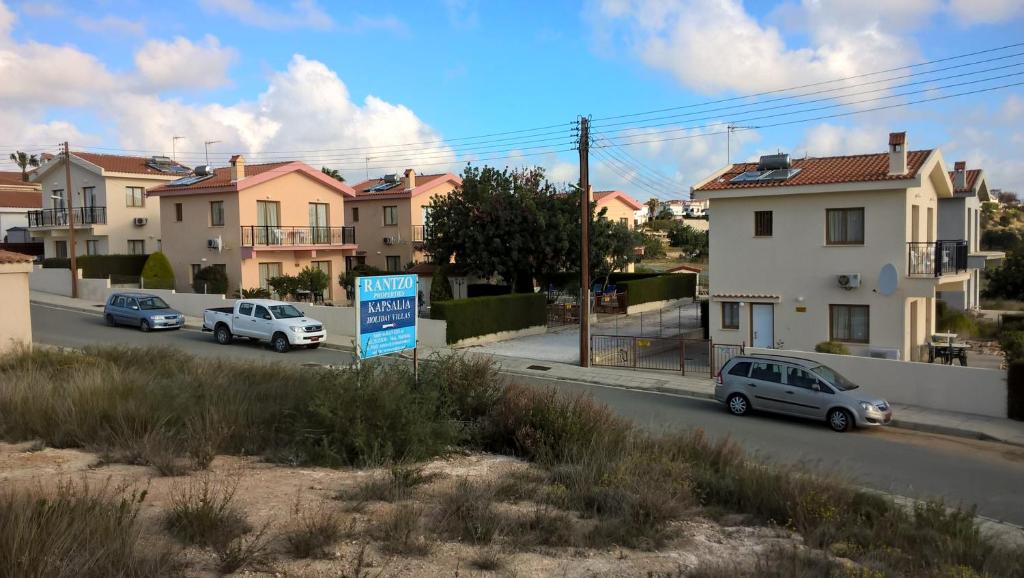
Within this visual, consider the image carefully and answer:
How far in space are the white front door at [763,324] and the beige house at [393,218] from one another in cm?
2392

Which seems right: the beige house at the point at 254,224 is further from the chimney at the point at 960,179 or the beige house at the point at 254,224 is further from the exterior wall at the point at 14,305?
the chimney at the point at 960,179

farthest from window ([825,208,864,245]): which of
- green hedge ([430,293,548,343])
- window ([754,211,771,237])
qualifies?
green hedge ([430,293,548,343])

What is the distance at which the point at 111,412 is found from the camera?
1091 cm

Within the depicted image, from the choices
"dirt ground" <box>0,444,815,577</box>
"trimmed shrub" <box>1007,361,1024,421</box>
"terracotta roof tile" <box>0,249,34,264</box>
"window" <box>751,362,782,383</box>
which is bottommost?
"trimmed shrub" <box>1007,361,1024,421</box>

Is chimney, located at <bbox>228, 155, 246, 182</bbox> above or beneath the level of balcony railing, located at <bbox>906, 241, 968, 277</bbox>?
above

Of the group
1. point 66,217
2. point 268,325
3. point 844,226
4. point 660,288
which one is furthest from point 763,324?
point 66,217

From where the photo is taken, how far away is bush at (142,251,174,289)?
39.8 meters

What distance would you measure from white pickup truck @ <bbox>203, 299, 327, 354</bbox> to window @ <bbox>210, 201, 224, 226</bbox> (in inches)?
488

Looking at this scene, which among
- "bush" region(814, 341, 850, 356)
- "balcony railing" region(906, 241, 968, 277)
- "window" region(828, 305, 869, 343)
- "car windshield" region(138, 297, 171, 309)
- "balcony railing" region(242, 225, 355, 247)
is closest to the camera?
"bush" region(814, 341, 850, 356)

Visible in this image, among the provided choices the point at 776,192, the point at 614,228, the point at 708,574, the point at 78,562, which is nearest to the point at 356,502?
the point at 78,562

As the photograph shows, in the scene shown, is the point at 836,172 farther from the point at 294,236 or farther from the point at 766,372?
the point at 294,236

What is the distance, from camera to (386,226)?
48312mm

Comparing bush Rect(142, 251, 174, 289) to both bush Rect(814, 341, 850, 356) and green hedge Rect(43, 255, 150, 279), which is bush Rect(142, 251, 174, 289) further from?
bush Rect(814, 341, 850, 356)

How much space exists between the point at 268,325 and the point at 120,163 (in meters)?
27.2
